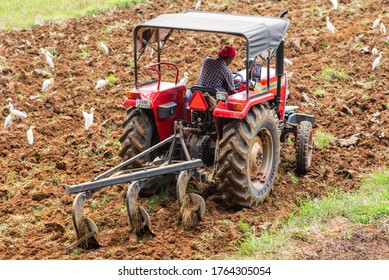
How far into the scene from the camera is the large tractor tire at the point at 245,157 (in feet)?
25.1

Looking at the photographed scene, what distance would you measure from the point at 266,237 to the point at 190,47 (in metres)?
7.89

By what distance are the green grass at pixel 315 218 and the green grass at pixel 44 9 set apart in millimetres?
10188

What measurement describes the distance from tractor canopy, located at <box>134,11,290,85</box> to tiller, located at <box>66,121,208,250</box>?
1063 millimetres

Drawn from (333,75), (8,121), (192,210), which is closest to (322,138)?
(333,75)

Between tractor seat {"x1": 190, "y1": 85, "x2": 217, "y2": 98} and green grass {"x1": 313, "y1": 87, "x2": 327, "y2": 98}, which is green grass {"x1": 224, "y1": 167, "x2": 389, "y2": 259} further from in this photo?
green grass {"x1": 313, "y1": 87, "x2": 327, "y2": 98}

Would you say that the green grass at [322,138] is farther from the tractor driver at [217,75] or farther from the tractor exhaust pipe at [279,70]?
the tractor driver at [217,75]

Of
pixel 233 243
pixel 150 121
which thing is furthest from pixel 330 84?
pixel 233 243

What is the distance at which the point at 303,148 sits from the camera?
9.05 meters

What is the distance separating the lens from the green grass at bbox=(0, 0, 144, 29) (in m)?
16.7

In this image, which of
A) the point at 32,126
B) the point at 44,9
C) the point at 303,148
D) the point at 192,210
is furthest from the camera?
the point at 44,9

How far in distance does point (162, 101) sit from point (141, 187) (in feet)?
4.11

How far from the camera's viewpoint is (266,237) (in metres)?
7.09

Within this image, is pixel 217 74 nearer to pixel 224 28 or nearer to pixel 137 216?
pixel 224 28

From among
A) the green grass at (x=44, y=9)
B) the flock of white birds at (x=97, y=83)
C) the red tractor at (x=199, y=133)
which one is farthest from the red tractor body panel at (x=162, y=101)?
the green grass at (x=44, y=9)
